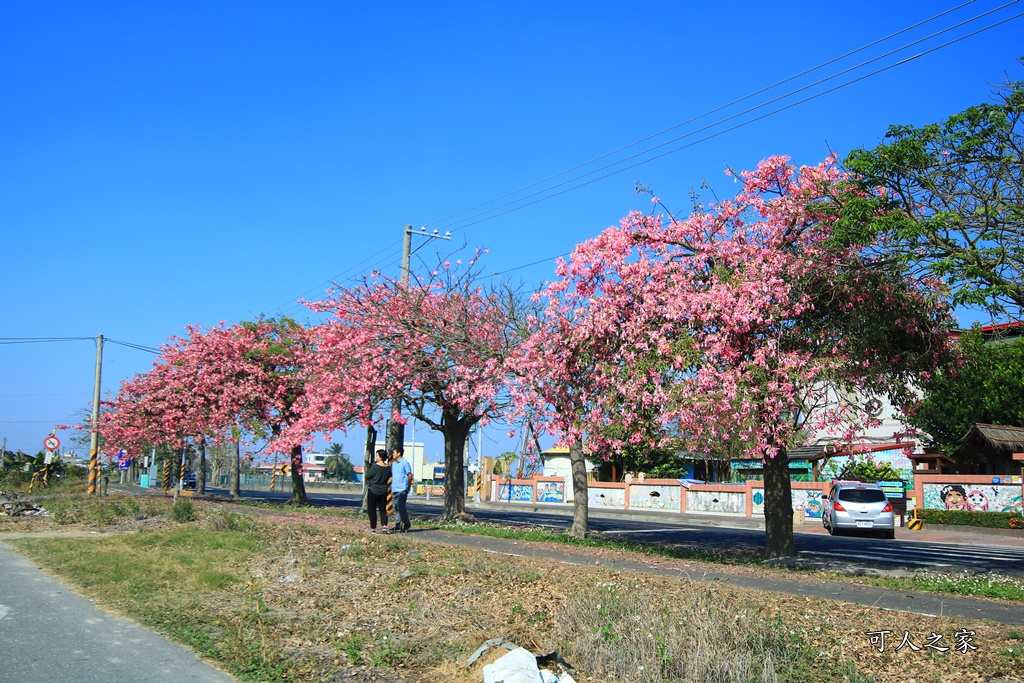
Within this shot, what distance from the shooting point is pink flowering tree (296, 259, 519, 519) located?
19359 mm

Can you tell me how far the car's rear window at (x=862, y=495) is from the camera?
26.1 metres

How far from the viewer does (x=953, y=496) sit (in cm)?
3192

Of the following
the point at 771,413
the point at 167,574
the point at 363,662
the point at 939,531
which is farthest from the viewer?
the point at 939,531

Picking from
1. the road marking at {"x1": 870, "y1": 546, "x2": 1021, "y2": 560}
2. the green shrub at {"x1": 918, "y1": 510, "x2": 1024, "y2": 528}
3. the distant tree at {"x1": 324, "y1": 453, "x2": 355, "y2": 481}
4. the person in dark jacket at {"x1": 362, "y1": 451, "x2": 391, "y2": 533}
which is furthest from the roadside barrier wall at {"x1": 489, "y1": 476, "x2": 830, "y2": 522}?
the distant tree at {"x1": 324, "y1": 453, "x2": 355, "y2": 481}

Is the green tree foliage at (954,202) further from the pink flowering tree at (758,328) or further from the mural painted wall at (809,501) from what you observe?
the mural painted wall at (809,501)

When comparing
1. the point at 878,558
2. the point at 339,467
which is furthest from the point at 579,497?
the point at 339,467

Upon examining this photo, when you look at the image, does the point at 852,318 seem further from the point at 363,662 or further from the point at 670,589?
the point at 363,662

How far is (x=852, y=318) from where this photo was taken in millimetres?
13086

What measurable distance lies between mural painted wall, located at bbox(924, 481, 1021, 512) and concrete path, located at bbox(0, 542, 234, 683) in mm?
30936

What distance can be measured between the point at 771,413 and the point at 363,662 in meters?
7.85

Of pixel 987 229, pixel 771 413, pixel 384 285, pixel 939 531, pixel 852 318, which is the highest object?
pixel 384 285

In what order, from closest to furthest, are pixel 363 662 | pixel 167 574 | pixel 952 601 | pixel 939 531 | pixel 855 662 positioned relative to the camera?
1. pixel 855 662
2. pixel 363 662
3. pixel 952 601
4. pixel 167 574
5. pixel 939 531

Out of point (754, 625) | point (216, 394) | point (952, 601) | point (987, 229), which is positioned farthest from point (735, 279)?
point (216, 394)

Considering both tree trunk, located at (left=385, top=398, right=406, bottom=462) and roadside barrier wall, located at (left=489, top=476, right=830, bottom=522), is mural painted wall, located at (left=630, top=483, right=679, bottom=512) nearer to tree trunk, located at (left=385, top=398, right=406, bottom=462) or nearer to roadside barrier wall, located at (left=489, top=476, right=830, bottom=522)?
roadside barrier wall, located at (left=489, top=476, right=830, bottom=522)
